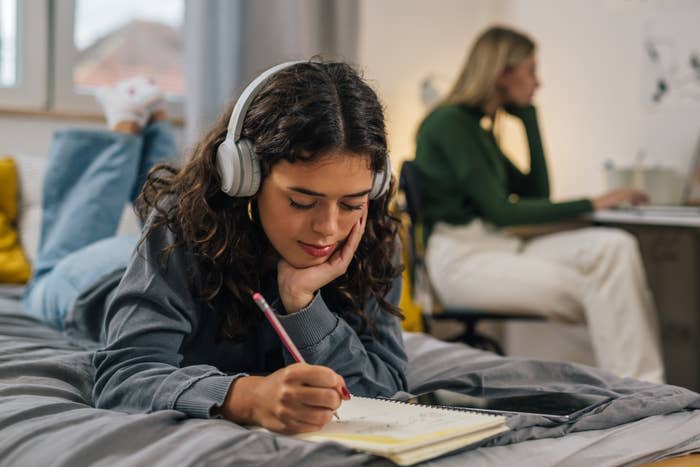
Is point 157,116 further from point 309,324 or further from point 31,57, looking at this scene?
point 309,324

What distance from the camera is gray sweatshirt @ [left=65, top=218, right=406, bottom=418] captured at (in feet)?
3.23

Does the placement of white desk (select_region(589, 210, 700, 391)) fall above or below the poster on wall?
below

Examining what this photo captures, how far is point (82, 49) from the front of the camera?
10.1 feet

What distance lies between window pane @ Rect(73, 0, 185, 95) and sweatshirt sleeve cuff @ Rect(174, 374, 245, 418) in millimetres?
2329

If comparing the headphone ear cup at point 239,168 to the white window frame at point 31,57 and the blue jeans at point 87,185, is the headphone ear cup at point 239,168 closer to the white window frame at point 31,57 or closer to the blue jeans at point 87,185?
the blue jeans at point 87,185

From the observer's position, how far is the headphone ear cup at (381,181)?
111 cm

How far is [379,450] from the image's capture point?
804mm

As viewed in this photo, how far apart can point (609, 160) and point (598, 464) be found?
8.12ft

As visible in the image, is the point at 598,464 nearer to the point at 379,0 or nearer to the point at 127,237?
the point at 127,237

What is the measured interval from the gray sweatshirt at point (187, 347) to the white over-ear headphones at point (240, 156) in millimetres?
120

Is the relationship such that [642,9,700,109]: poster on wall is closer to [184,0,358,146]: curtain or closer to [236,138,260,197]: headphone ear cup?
[184,0,358,146]: curtain

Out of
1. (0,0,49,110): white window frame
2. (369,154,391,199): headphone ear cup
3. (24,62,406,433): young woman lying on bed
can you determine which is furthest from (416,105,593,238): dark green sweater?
(369,154,391,199): headphone ear cup

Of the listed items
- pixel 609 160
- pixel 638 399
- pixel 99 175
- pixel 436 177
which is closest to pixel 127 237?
pixel 99 175

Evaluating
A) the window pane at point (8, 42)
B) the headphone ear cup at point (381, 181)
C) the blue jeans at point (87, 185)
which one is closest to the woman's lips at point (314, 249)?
the headphone ear cup at point (381, 181)
